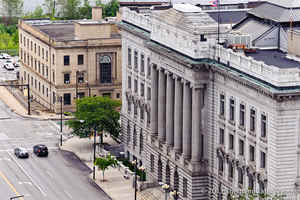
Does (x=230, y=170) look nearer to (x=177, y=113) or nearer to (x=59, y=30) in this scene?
(x=177, y=113)

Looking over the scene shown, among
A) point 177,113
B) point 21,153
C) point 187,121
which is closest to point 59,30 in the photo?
point 21,153

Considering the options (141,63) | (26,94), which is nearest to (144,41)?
(141,63)

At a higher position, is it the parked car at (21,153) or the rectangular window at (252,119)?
the rectangular window at (252,119)

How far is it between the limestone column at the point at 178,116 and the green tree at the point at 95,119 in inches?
1028

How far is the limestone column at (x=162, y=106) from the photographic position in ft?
364

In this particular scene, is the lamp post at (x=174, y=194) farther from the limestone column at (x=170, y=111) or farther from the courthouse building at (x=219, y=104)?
the limestone column at (x=170, y=111)

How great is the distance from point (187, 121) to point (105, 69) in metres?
57.1

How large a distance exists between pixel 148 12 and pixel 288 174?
152ft

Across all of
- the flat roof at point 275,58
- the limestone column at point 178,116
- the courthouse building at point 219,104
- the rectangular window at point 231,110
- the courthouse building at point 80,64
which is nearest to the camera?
the courthouse building at point 219,104

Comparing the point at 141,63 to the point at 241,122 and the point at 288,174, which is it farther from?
the point at 288,174

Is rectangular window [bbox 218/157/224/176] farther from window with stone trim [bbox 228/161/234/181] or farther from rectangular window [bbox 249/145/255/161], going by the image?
rectangular window [bbox 249/145/255/161]

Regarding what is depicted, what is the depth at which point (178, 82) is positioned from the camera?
105 metres

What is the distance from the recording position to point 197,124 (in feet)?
337

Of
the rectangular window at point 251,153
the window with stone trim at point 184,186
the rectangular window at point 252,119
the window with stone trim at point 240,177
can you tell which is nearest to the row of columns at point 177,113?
the window with stone trim at point 184,186
